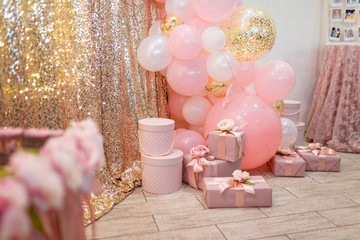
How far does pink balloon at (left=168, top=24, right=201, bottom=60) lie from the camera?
6.74ft

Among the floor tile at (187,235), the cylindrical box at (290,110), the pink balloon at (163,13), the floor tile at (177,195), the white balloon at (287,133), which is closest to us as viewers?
the floor tile at (187,235)

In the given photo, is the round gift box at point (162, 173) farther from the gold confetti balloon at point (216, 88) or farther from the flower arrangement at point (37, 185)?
the flower arrangement at point (37, 185)

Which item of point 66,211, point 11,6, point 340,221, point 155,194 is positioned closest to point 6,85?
point 11,6

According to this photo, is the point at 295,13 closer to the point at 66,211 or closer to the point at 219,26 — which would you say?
the point at 219,26

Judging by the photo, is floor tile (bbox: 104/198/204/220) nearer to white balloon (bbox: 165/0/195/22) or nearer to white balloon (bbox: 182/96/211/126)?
white balloon (bbox: 182/96/211/126)

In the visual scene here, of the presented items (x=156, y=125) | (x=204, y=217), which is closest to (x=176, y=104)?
(x=156, y=125)

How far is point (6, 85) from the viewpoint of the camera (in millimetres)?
1634

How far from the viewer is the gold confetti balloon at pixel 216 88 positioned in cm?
231

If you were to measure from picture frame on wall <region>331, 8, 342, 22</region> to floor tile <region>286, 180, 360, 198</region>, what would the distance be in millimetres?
1840

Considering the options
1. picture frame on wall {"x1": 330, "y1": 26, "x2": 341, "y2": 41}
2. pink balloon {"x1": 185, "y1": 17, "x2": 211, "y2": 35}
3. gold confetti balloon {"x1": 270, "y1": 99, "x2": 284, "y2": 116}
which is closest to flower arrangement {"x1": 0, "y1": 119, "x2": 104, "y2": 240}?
pink balloon {"x1": 185, "y1": 17, "x2": 211, "y2": 35}

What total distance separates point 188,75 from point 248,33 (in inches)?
18.8

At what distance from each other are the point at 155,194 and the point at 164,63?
834 mm

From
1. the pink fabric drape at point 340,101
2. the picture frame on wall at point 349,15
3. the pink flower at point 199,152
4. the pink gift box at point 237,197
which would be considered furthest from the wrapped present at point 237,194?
the picture frame on wall at point 349,15

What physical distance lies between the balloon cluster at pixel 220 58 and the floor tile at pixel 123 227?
714mm
